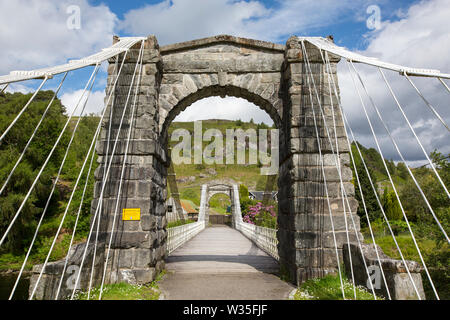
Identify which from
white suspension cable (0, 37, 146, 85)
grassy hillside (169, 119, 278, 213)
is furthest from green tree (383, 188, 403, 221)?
grassy hillside (169, 119, 278, 213)

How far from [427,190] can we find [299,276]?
7.90 m

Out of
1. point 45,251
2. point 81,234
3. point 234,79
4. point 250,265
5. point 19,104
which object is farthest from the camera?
point 19,104

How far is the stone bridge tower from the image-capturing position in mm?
4238

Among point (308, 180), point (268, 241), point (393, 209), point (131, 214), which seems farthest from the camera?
point (393, 209)

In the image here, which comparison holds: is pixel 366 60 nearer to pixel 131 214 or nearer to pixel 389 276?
pixel 389 276

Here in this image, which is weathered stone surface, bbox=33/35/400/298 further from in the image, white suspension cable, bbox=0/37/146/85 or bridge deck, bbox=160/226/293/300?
bridge deck, bbox=160/226/293/300

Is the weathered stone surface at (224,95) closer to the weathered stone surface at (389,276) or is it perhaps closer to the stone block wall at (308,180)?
the stone block wall at (308,180)

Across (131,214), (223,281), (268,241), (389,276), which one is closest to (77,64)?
(131,214)

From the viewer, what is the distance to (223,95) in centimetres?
538

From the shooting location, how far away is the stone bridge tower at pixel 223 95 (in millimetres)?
4238

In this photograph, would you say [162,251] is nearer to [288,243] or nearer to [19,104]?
[288,243]

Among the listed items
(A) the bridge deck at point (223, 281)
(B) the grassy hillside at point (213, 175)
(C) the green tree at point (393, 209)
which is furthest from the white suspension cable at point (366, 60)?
(B) the grassy hillside at point (213, 175)

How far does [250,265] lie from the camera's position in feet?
19.2

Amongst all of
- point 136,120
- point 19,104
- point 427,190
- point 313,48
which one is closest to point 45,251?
point 19,104
